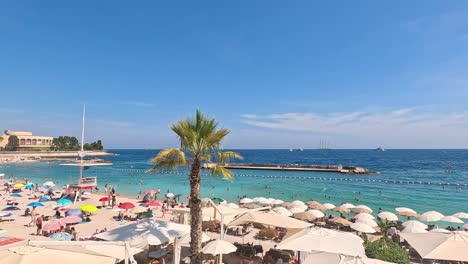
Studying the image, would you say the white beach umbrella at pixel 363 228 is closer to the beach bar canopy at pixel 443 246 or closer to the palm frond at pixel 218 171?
the beach bar canopy at pixel 443 246

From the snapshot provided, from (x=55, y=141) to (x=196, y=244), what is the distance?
161m

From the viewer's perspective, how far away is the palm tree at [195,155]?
10281 mm

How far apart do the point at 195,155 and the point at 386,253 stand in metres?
7.88

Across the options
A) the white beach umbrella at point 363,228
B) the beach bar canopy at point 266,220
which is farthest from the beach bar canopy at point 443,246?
the white beach umbrella at point 363,228

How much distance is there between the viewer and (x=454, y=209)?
31141 millimetres

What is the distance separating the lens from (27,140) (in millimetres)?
141375

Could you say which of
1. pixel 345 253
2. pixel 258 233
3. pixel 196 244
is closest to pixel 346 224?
pixel 258 233

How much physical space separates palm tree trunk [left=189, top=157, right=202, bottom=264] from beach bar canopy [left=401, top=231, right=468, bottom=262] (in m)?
7.17

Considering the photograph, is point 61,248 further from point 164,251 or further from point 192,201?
point 164,251

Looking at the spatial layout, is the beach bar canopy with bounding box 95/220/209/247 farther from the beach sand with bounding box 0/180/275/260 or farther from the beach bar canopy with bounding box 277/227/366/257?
the beach bar canopy with bounding box 277/227/366/257

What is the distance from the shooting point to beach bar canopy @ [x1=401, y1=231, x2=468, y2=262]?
9674 mm

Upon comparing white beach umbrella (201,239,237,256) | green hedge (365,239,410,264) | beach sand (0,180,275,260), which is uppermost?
white beach umbrella (201,239,237,256)

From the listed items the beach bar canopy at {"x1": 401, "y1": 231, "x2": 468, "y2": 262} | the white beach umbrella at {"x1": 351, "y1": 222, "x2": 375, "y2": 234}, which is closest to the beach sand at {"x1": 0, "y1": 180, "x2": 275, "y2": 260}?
the white beach umbrella at {"x1": 351, "y1": 222, "x2": 375, "y2": 234}

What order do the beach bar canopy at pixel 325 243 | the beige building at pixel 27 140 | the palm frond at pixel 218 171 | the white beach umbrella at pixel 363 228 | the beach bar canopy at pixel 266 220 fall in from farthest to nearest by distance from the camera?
1. the beige building at pixel 27 140
2. the white beach umbrella at pixel 363 228
3. the beach bar canopy at pixel 266 220
4. the palm frond at pixel 218 171
5. the beach bar canopy at pixel 325 243
